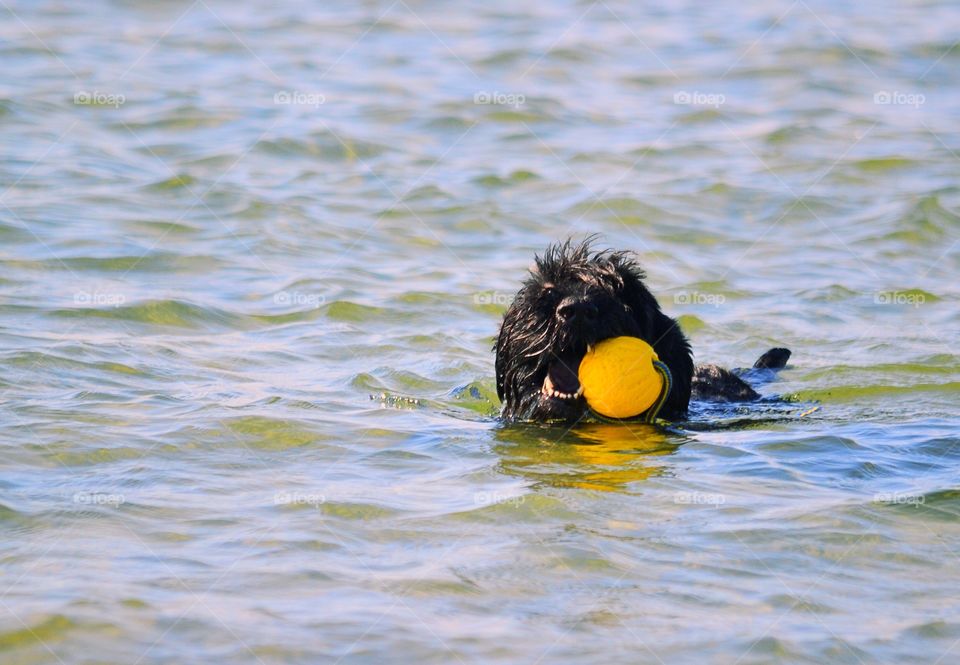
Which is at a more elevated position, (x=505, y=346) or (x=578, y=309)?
(x=578, y=309)

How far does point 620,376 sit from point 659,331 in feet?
1.90

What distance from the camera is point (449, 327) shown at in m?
10.8

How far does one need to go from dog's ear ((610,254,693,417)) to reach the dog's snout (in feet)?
0.92

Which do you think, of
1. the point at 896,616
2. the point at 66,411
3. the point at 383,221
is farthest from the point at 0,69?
the point at 896,616

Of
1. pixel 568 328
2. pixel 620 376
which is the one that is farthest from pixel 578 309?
pixel 620 376

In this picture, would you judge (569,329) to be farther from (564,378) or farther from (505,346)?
(505,346)

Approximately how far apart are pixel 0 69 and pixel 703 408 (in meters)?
12.7

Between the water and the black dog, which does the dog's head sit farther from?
the water

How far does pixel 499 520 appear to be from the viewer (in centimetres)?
611

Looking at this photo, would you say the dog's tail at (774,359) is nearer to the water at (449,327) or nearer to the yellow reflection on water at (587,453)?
the water at (449,327)

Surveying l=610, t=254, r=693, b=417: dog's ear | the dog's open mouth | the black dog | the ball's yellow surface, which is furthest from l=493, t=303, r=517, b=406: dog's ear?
l=610, t=254, r=693, b=417: dog's ear

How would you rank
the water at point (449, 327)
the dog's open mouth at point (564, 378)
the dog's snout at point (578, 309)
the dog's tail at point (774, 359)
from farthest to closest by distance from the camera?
the dog's tail at point (774, 359) → the dog's open mouth at point (564, 378) → the dog's snout at point (578, 309) → the water at point (449, 327)

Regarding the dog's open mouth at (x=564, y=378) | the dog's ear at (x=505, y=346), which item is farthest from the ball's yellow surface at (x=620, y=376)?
the dog's ear at (x=505, y=346)

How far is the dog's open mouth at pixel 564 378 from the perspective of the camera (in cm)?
746
